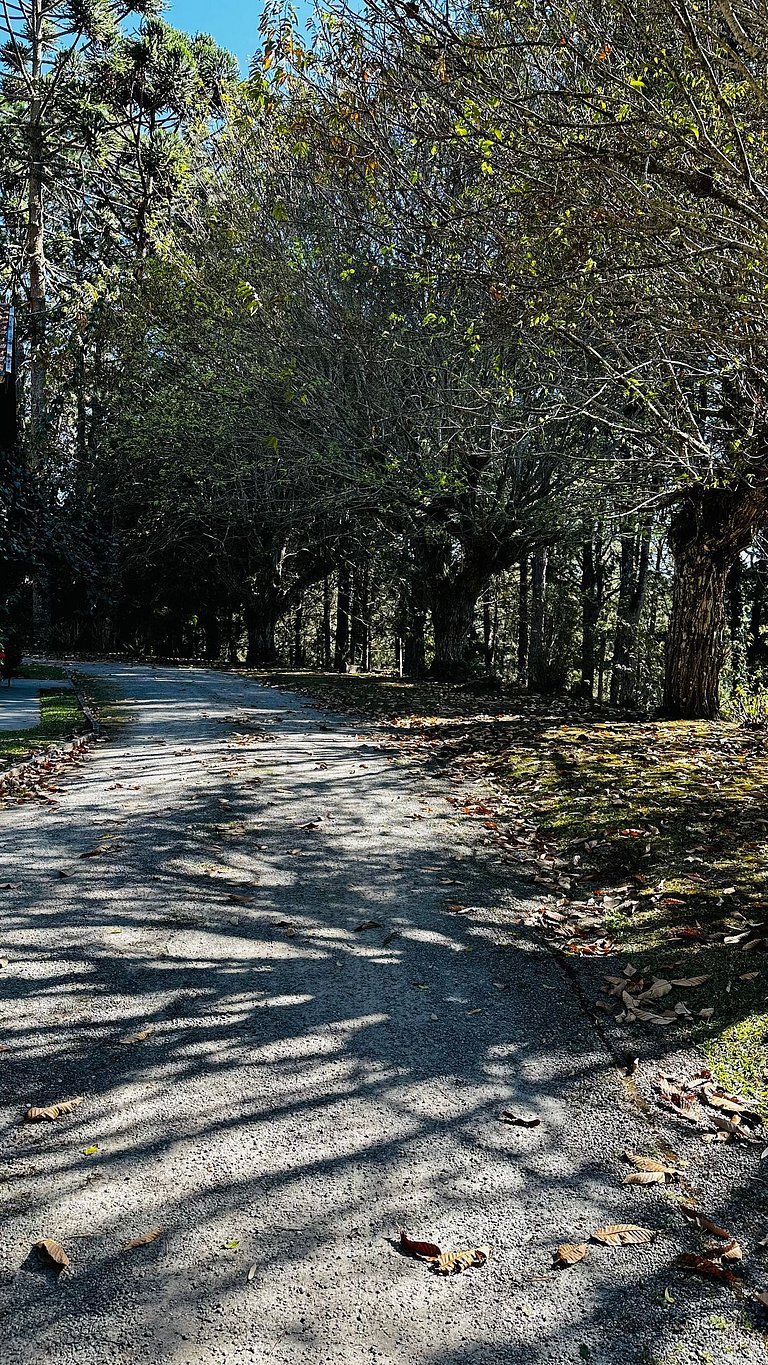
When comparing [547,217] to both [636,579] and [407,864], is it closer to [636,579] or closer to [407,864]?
[407,864]

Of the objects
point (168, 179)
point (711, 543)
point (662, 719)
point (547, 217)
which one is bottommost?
point (662, 719)

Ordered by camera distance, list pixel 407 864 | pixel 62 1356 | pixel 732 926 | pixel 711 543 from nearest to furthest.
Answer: pixel 62 1356 < pixel 732 926 < pixel 407 864 < pixel 711 543

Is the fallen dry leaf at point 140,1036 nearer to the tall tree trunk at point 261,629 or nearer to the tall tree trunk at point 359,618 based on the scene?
the tall tree trunk at point 359,618

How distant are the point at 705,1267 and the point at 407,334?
14.0 metres

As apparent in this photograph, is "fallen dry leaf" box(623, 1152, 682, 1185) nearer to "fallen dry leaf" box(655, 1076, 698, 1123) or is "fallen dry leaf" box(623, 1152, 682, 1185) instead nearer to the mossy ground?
"fallen dry leaf" box(655, 1076, 698, 1123)

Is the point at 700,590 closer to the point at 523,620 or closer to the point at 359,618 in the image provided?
the point at 523,620

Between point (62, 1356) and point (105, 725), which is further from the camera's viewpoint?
point (105, 725)

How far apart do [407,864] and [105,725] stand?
7.55m

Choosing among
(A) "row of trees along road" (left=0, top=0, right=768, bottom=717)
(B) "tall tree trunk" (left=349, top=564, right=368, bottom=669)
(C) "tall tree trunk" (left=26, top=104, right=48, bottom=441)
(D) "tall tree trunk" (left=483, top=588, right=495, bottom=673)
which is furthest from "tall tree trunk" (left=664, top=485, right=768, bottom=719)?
(C) "tall tree trunk" (left=26, top=104, right=48, bottom=441)

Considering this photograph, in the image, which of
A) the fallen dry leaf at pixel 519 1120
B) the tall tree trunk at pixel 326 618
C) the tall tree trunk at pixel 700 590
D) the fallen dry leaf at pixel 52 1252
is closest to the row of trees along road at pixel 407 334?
the tall tree trunk at pixel 700 590

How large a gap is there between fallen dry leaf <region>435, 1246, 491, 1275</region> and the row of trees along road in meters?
5.23

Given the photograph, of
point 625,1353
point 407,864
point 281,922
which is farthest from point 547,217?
point 625,1353

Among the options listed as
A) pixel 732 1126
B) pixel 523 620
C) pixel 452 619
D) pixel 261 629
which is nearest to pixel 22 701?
pixel 452 619

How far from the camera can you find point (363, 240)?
48.9ft
